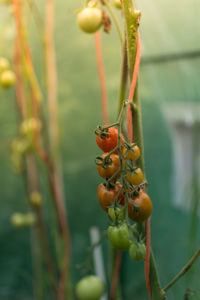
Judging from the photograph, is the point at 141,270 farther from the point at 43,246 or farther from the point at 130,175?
the point at 130,175

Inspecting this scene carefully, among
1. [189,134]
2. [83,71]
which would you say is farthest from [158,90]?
[83,71]

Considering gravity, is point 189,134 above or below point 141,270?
above

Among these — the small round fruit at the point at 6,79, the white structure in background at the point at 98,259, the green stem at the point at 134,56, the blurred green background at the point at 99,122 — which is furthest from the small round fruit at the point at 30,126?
the green stem at the point at 134,56

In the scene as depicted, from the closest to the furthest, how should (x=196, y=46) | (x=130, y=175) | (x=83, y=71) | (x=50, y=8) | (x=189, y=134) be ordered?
(x=130, y=175) < (x=196, y=46) < (x=189, y=134) < (x=50, y=8) < (x=83, y=71)

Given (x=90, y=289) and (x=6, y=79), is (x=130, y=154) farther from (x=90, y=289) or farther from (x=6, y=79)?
(x=6, y=79)

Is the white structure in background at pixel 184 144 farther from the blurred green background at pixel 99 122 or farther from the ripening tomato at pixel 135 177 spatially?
the ripening tomato at pixel 135 177

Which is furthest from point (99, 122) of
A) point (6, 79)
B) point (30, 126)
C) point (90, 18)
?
point (90, 18)

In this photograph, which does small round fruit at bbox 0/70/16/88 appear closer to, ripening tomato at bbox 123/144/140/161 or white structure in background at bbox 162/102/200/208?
white structure in background at bbox 162/102/200/208
